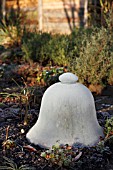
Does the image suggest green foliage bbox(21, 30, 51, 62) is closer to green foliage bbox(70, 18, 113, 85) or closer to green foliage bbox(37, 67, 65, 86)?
green foliage bbox(37, 67, 65, 86)

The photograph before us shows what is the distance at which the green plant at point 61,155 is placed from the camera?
2.96m

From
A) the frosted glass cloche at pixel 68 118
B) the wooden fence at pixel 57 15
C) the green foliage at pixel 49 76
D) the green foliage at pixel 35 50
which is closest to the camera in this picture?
the frosted glass cloche at pixel 68 118

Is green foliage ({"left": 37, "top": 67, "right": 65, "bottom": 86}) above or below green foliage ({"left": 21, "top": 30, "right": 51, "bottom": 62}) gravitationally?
below

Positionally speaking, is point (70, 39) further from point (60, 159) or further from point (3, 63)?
point (60, 159)

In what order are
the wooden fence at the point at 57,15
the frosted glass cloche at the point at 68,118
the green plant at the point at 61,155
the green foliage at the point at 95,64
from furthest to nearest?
1. the wooden fence at the point at 57,15
2. the green foliage at the point at 95,64
3. the frosted glass cloche at the point at 68,118
4. the green plant at the point at 61,155

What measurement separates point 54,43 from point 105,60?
80.0 inches

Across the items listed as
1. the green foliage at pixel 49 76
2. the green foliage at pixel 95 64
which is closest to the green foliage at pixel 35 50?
the green foliage at pixel 49 76

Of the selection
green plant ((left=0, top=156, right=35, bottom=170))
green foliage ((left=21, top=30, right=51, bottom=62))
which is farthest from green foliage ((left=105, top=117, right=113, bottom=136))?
green foliage ((left=21, top=30, right=51, bottom=62))

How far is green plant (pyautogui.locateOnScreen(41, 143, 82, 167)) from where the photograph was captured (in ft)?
9.73

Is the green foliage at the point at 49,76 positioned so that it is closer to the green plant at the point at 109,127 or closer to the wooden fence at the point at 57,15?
the green plant at the point at 109,127

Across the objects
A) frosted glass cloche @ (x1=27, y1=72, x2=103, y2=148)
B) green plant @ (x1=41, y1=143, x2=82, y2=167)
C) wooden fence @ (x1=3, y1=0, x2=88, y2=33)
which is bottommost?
green plant @ (x1=41, y1=143, x2=82, y2=167)

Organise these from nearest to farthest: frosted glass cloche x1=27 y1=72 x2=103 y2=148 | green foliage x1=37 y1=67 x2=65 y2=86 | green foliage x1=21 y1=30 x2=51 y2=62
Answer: frosted glass cloche x1=27 y1=72 x2=103 y2=148
green foliage x1=37 y1=67 x2=65 y2=86
green foliage x1=21 y1=30 x2=51 y2=62

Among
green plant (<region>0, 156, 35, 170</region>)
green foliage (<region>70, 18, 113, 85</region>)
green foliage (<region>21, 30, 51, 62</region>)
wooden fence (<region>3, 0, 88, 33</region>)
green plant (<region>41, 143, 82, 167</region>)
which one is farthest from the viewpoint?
wooden fence (<region>3, 0, 88, 33</region>)

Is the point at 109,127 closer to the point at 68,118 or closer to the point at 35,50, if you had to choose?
the point at 68,118
